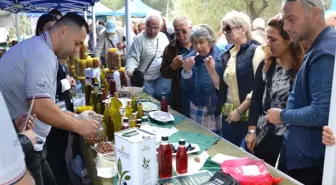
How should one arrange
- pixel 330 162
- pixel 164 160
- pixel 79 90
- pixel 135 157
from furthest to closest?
pixel 79 90
pixel 164 160
pixel 330 162
pixel 135 157

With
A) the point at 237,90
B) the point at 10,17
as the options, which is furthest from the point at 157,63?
the point at 10,17

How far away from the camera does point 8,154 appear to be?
628 mm

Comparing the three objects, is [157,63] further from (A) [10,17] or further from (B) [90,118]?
(A) [10,17]

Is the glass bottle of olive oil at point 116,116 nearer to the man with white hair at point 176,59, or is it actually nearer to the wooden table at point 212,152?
the wooden table at point 212,152

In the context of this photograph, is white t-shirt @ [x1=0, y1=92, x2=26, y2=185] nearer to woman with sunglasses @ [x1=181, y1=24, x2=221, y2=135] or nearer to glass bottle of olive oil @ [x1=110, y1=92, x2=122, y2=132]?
glass bottle of olive oil @ [x1=110, y1=92, x2=122, y2=132]

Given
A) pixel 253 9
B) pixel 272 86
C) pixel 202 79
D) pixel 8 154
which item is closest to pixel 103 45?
pixel 202 79

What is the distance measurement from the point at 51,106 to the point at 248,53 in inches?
61.1

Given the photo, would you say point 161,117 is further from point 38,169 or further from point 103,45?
point 103,45

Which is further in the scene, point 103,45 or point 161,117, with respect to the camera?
point 103,45

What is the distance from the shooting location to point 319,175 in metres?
1.65

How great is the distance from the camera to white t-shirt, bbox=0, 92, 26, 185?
62 cm

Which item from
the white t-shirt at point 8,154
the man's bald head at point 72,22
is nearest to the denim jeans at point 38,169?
the man's bald head at point 72,22

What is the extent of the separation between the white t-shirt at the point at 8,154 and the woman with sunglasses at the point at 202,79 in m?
2.25

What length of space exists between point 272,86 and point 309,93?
494 mm
